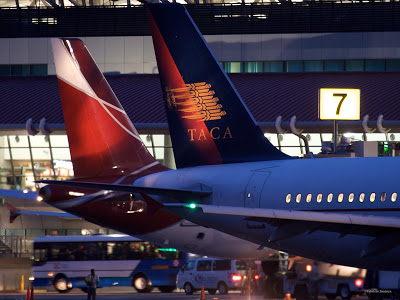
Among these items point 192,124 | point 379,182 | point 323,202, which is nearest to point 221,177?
point 192,124

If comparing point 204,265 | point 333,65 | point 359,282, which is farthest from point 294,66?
point 359,282

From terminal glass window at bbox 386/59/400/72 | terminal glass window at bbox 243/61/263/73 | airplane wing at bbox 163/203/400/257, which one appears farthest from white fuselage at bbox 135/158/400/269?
terminal glass window at bbox 386/59/400/72

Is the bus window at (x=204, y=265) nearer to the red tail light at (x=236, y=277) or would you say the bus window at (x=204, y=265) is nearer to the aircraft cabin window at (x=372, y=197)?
the red tail light at (x=236, y=277)

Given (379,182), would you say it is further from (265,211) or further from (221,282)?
(221,282)

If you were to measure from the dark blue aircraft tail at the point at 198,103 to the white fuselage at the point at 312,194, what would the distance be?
28.6 inches

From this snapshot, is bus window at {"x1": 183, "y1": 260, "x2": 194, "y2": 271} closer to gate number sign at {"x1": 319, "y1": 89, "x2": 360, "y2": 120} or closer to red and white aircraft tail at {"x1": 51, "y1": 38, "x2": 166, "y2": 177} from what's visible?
red and white aircraft tail at {"x1": 51, "y1": 38, "x2": 166, "y2": 177}

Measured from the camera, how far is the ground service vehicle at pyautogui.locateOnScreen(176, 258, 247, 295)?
4603 centimetres

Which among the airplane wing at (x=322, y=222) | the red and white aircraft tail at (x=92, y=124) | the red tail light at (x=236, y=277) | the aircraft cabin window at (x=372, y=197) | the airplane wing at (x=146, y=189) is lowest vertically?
the red tail light at (x=236, y=277)

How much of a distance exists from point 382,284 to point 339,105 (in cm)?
1042

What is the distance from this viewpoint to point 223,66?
70.1 m

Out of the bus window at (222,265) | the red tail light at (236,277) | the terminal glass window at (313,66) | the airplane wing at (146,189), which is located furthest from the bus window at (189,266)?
the terminal glass window at (313,66)

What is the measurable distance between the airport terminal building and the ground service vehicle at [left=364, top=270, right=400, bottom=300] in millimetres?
24361

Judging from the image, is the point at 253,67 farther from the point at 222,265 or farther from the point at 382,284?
the point at 382,284

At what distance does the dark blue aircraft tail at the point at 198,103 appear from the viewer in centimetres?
2858
